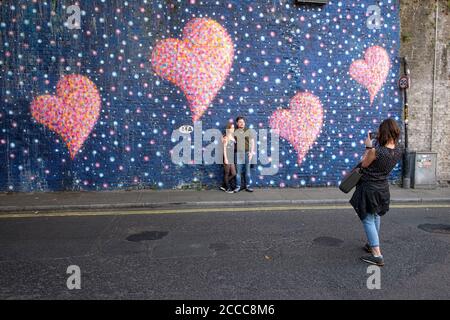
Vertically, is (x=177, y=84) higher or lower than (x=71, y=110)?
higher

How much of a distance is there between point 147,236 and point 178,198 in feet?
8.59

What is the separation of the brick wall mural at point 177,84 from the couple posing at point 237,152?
447mm

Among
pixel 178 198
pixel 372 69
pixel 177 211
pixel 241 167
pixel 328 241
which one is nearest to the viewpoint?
pixel 328 241

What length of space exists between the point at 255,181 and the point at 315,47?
159 inches

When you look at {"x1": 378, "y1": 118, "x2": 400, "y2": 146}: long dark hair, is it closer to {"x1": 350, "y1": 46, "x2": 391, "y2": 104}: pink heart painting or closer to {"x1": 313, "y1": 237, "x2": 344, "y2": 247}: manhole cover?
{"x1": 313, "y1": 237, "x2": 344, "y2": 247}: manhole cover

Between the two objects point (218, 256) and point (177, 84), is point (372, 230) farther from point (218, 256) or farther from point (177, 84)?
point (177, 84)

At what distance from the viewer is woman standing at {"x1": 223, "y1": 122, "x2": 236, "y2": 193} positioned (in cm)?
935

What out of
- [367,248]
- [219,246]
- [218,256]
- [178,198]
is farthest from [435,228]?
[178,198]

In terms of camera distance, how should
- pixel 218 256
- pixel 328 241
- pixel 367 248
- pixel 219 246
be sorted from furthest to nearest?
pixel 328 241
pixel 219 246
pixel 367 248
pixel 218 256

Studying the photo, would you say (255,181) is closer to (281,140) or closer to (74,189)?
(281,140)

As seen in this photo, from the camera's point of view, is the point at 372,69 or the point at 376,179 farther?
the point at 372,69

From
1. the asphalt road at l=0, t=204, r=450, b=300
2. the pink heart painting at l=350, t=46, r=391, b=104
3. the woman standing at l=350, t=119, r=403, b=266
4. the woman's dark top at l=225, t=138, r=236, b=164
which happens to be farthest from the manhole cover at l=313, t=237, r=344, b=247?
the pink heart painting at l=350, t=46, r=391, b=104

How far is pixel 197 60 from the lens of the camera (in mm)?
9430

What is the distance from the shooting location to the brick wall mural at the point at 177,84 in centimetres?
902
